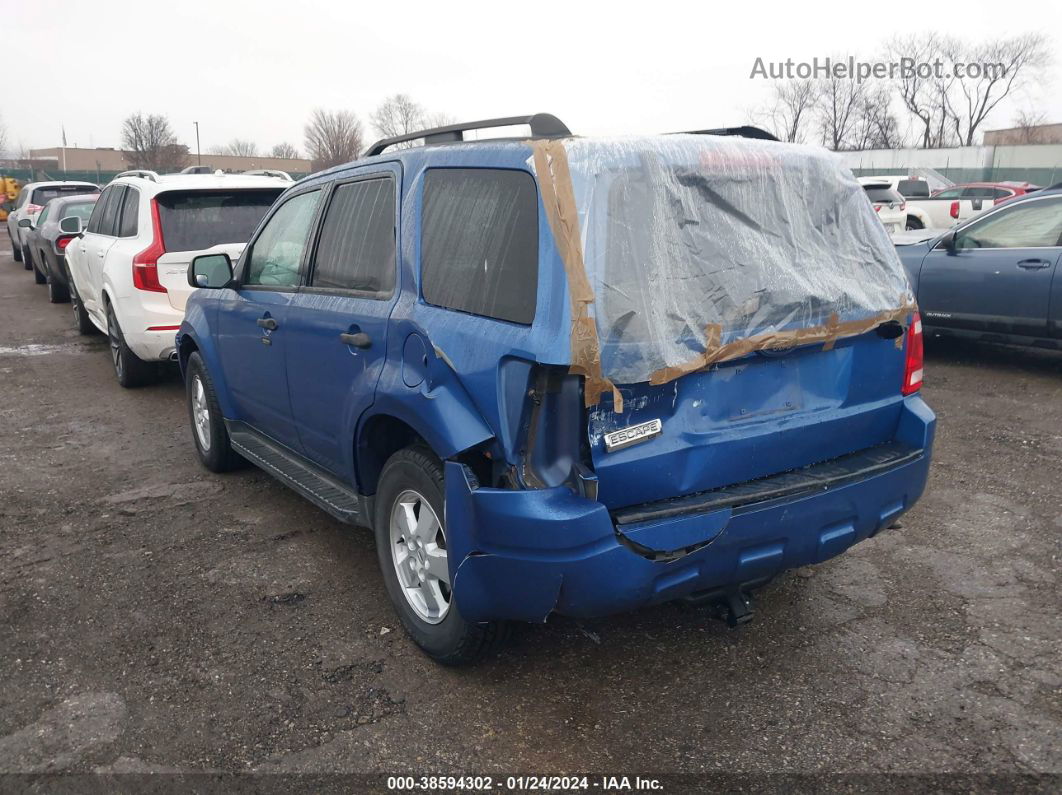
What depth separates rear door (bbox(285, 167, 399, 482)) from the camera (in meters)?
3.39

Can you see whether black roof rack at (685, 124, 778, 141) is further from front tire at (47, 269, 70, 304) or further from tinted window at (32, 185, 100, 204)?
tinted window at (32, 185, 100, 204)

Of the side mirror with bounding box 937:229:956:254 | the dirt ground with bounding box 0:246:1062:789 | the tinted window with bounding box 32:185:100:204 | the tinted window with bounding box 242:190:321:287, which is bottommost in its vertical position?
the dirt ground with bounding box 0:246:1062:789

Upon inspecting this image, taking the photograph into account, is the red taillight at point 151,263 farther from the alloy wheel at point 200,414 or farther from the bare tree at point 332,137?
the bare tree at point 332,137

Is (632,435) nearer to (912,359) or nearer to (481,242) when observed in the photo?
(481,242)

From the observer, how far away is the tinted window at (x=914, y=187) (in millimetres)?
23297

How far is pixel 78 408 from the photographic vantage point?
727cm

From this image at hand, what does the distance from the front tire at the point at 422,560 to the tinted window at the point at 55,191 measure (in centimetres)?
1736

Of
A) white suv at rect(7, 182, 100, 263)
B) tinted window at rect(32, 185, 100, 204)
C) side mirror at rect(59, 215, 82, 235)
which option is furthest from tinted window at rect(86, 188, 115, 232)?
tinted window at rect(32, 185, 100, 204)

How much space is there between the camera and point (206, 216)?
23.6 feet

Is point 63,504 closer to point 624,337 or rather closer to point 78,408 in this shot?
point 78,408

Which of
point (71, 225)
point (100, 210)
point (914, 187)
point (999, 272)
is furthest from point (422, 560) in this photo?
point (914, 187)

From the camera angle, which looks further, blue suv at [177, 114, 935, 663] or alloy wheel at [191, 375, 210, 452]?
alloy wheel at [191, 375, 210, 452]

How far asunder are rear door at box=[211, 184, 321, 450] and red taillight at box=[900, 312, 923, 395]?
2636 mm

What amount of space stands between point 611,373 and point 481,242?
70cm
